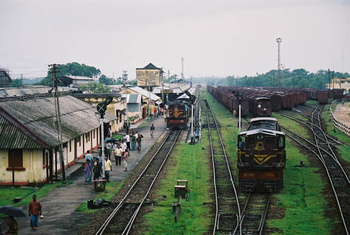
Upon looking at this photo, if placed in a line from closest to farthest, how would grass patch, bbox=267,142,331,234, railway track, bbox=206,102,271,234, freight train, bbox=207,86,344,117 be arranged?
railway track, bbox=206,102,271,234 < grass patch, bbox=267,142,331,234 < freight train, bbox=207,86,344,117

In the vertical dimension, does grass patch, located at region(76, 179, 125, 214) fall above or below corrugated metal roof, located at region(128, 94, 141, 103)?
below

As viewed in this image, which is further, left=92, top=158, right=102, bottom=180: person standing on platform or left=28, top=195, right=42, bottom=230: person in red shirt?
left=92, top=158, right=102, bottom=180: person standing on platform

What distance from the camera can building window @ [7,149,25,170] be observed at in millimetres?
23344

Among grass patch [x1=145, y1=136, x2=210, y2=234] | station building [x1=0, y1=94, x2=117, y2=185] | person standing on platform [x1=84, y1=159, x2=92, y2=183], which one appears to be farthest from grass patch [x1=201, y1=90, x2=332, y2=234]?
station building [x1=0, y1=94, x2=117, y2=185]

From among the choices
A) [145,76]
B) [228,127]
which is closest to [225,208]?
[228,127]

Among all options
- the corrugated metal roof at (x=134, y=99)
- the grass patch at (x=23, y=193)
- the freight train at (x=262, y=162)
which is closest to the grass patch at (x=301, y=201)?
the freight train at (x=262, y=162)

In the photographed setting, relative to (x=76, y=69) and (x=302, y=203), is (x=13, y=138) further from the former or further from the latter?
(x=76, y=69)

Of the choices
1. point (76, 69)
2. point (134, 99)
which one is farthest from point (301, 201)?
point (76, 69)

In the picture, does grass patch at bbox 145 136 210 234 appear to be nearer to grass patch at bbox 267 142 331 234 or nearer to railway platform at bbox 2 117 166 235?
railway platform at bbox 2 117 166 235

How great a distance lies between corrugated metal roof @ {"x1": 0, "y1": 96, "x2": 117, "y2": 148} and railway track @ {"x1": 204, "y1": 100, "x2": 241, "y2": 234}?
30.1 feet

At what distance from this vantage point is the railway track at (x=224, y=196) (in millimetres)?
16391

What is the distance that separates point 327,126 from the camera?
49.7 metres

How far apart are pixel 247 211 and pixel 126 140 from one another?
57.3 ft

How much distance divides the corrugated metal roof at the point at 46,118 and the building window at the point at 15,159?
2.13ft
